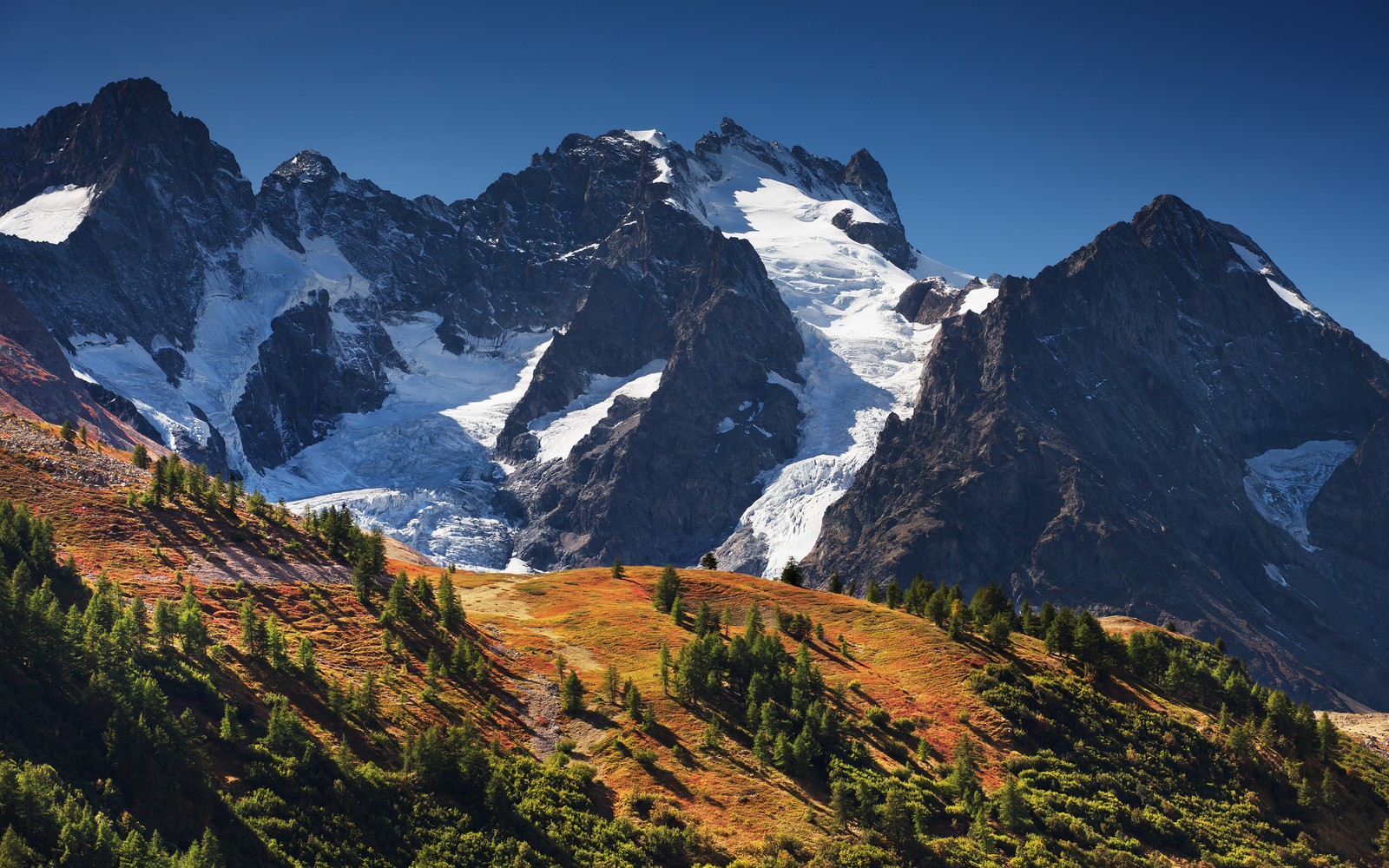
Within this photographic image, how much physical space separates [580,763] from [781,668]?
22220 millimetres

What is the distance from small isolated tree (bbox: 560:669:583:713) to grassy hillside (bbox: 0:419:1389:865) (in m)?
0.35

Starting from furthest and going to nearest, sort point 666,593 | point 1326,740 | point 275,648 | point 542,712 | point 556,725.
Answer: point 666,593, point 1326,740, point 542,712, point 556,725, point 275,648

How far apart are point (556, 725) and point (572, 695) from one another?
8.71ft

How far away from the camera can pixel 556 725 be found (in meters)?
76.0

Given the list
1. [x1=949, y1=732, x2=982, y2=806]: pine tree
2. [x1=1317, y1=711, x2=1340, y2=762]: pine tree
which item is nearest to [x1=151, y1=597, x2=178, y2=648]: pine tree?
[x1=949, y1=732, x2=982, y2=806]: pine tree

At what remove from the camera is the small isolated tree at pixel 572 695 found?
7769 centimetres

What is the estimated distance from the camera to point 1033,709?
3369 inches

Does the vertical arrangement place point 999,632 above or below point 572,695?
above

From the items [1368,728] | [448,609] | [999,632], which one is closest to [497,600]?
[448,609]

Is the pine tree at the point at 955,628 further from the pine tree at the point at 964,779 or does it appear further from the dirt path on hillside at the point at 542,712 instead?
the dirt path on hillside at the point at 542,712

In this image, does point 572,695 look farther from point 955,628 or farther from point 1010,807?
point 955,628

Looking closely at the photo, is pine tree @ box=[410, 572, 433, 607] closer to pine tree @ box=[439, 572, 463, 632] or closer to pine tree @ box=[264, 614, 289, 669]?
pine tree @ box=[439, 572, 463, 632]

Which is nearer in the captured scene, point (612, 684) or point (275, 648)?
point (275, 648)

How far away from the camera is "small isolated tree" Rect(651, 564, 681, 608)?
354 feet
